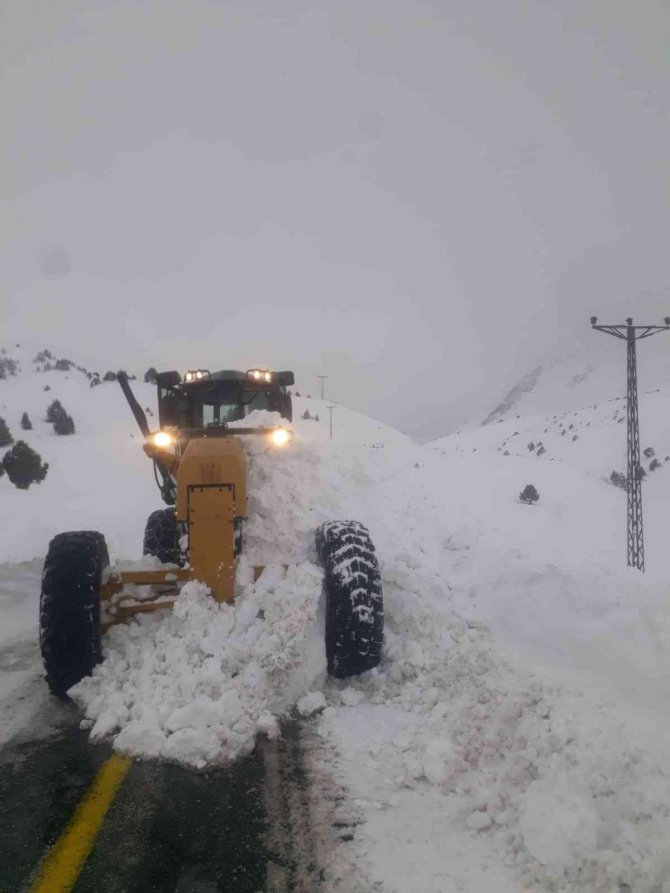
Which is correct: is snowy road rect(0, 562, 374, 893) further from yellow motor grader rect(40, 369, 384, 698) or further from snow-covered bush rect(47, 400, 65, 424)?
snow-covered bush rect(47, 400, 65, 424)

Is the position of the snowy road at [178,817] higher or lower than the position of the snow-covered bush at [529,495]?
higher

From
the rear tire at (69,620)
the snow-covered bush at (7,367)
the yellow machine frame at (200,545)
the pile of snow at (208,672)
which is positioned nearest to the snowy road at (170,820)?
the pile of snow at (208,672)

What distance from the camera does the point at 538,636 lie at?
4590mm

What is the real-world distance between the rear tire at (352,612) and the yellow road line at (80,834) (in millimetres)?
1613

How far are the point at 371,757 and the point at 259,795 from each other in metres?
0.79

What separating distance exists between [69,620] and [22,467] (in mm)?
16272

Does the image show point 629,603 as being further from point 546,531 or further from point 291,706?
point 546,531

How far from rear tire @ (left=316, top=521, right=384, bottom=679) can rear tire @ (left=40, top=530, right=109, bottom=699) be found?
176cm

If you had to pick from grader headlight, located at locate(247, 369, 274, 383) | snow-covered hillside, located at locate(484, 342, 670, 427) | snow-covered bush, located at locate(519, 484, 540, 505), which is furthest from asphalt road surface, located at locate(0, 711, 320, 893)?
snow-covered hillside, located at locate(484, 342, 670, 427)

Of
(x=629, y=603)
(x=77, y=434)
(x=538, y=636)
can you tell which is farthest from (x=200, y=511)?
(x=77, y=434)

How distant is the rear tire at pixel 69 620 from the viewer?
4.21 meters

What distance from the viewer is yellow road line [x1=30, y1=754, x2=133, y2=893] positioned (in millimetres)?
2562

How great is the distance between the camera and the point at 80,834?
9.45ft

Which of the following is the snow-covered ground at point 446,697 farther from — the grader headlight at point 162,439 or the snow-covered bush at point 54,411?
the snow-covered bush at point 54,411
